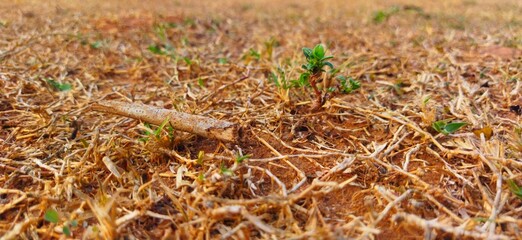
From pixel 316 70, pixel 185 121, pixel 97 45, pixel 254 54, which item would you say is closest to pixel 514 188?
pixel 316 70

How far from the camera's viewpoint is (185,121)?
1705 mm

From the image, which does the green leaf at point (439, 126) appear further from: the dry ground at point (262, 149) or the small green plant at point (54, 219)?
the small green plant at point (54, 219)

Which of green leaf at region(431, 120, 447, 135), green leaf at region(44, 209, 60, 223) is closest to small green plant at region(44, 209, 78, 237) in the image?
green leaf at region(44, 209, 60, 223)

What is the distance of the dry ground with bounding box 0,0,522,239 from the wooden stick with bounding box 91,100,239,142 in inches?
2.3

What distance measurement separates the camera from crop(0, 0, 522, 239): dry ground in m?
1.31

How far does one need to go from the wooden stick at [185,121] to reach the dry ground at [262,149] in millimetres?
59

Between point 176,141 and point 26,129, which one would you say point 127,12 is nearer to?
point 26,129

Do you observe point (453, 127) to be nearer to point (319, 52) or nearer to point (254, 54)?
point (319, 52)

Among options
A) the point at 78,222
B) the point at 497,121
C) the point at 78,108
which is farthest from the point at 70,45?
the point at 497,121

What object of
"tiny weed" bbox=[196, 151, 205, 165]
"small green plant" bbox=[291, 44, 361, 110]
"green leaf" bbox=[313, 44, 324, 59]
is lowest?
"tiny weed" bbox=[196, 151, 205, 165]

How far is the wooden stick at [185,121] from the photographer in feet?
5.44

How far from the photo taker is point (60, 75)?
8.43 ft

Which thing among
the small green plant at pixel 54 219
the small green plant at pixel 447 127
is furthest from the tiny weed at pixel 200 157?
the small green plant at pixel 447 127

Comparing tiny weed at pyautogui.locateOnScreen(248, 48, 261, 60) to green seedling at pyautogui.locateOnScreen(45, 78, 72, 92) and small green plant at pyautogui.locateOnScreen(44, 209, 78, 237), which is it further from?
small green plant at pyautogui.locateOnScreen(44, 209, 78, 237)
